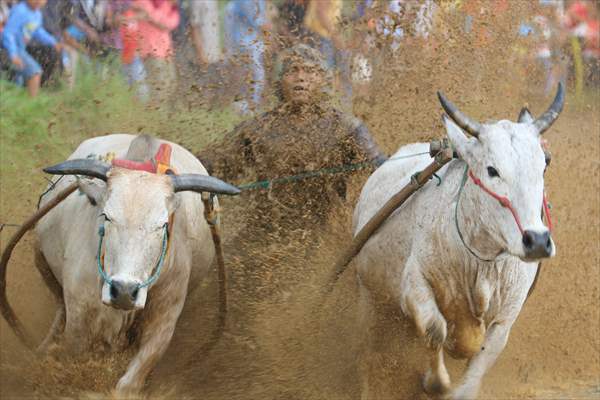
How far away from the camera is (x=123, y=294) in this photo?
4.75 metres

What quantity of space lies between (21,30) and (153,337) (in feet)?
16.4

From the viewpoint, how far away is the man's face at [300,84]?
280 inches

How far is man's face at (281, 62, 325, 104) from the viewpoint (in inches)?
280

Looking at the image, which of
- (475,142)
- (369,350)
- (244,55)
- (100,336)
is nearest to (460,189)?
(475,142)

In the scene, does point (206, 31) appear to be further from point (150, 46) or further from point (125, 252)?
point (125, 252)

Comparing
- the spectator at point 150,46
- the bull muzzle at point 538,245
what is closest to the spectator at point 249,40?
the spectator at point 150,46

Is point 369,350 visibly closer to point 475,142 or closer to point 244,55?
point 475,142

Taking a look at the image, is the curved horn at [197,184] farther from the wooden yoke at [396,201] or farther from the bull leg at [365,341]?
the bull leg at [365,341]

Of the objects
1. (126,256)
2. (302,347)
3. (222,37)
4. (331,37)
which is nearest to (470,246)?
(126,256)

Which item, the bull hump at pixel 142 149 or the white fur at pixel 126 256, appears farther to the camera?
the bull hump at pixel 142 149

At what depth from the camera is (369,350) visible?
6199mm

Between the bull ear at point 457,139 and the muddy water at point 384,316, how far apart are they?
1.15 metres

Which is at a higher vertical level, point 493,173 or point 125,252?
point 493,173

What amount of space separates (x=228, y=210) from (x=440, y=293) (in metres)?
2.09
